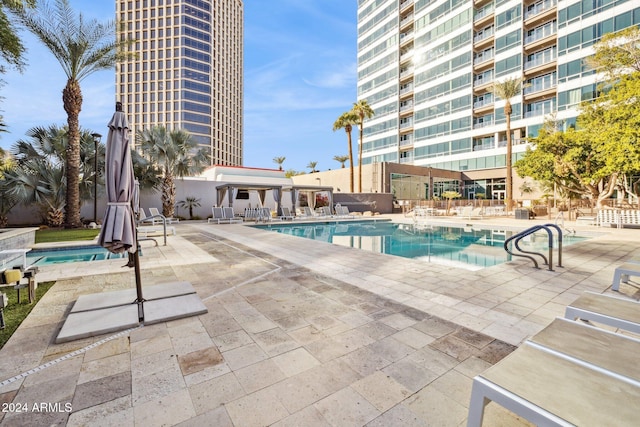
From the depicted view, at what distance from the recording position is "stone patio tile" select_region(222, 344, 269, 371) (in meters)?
2.40

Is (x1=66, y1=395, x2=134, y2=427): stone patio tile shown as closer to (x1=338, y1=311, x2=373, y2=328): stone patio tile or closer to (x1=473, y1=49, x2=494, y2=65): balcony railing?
(x1=338, y1=311, x2=373, y2=328): stone patio tile

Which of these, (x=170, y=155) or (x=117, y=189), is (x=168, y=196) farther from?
(x=117, y=189)

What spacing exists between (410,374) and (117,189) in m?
3.29

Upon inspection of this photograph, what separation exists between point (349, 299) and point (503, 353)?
1.87 m

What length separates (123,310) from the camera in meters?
3.40

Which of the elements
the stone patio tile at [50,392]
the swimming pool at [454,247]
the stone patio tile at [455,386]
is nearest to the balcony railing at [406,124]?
the swimming pool at [454,247]

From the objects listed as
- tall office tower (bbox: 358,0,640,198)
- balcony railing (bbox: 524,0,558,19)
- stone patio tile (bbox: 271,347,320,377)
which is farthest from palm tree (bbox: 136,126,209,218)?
balcony railing (bbox: 524,0,558,19)

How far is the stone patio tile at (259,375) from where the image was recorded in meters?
2.12

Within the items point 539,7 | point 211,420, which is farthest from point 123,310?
point 539,7

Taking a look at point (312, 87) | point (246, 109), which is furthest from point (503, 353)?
point (246, 109)

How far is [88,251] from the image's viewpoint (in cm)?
838

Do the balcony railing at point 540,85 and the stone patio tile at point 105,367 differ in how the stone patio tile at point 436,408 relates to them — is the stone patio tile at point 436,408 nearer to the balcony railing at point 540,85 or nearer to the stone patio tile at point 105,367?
the stone patio tile at point 105,367

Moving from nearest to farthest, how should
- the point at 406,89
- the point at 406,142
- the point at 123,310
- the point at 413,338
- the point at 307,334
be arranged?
the point at 413,338 < the point at 307,334 < the point at 123,310 < the point at 406,142 < the point at 406,89

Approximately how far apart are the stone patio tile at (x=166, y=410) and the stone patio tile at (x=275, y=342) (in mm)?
777
